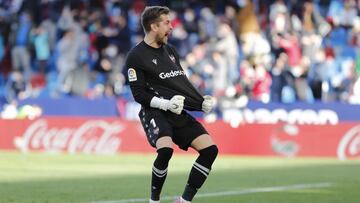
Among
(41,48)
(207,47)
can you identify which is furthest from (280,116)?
(41,48)

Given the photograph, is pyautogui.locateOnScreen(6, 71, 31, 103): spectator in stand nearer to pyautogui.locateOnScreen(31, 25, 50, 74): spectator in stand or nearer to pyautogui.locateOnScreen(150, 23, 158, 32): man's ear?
pyautogui.locateOnScreen(31, 25, 50, 74): spectator in stand

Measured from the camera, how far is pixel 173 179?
15.4 meters

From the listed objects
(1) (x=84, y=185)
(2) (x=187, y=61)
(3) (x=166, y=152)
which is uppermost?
(3) (x=166, y=152)

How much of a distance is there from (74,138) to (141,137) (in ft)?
6.17

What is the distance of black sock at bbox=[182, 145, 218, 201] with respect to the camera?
32.0 feet

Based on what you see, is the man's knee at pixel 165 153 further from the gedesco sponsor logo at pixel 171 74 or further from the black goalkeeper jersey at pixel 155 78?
the gedesco sponsor logo at pixel 171 74

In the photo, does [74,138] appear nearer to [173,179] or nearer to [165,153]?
[173,179]

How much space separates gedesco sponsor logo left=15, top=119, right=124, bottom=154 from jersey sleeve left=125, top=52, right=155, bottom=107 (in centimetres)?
1469

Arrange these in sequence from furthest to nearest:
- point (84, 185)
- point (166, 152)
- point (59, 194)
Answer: point (84, 185) → point (59, 194) → point (166, 152)

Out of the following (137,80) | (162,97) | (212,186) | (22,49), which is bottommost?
(22,49)

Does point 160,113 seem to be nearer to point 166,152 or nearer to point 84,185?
point 166,152

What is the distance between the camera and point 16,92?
96.7 feet

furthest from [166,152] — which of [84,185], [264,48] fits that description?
[264,48]

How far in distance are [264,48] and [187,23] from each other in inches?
134
